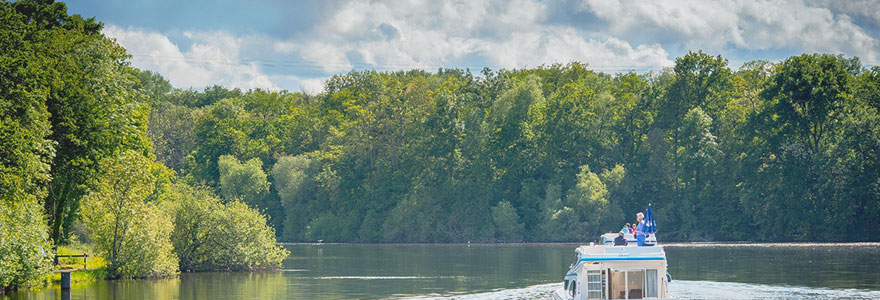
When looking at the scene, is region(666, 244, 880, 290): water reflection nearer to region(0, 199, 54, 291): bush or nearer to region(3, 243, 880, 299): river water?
region(3, 243, 880, 299): river water

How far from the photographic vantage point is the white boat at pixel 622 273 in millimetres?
37281

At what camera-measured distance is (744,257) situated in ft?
251

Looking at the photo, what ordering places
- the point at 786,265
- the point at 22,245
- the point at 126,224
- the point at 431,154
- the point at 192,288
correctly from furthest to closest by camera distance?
the point at 431,154 < the point at 786,265 < the point at 126,224 < the point at 192,288 < the point at 22,245

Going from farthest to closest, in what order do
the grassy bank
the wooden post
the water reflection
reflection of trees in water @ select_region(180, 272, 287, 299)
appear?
1. the grassy bank
2. the water reflection
3. the wooden post
4. reflection of trees in water @ select_region(180, 272, 287, 299)

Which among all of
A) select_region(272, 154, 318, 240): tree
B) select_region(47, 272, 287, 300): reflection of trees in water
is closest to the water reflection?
select_region(47, 272, 287, 300): reflection of trees in water

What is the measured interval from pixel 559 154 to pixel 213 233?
6621 centimetres

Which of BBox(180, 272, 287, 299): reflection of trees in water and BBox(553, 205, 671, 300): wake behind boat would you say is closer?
BBox(553, 205, 671, 300): wake behind boat

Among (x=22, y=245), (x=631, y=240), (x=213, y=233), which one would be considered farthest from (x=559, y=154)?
(x=22, y=245)

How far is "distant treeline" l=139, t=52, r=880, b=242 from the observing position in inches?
3935

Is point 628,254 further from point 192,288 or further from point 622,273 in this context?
point 192,288

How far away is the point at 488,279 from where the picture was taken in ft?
192

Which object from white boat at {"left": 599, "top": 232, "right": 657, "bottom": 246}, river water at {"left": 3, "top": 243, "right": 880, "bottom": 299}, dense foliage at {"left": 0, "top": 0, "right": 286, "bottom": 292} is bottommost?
river water at {"left": 3, "top": 243, "right": 880, "bottom": 299}

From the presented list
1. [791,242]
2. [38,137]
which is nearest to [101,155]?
[38,137]

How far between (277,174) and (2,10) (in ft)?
266
